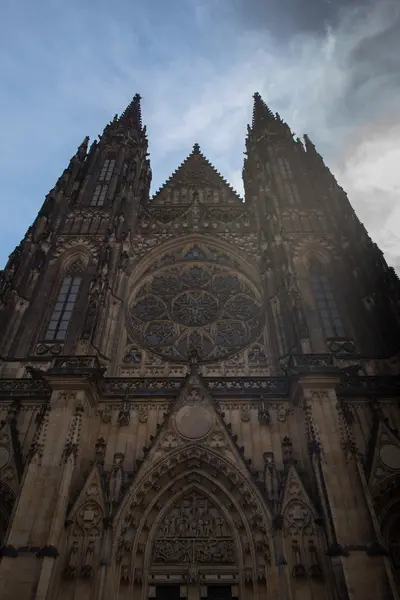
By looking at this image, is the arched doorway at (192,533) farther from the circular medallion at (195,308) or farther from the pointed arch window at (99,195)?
the pointed arch window at (99,195)

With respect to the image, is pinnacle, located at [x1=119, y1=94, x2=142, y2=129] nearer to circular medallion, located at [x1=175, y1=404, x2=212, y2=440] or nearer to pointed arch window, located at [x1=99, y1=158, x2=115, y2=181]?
pointed arch window, located at [x1=99, y1=158, x2=115, y2=181]

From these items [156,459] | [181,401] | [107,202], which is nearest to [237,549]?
[156,459]

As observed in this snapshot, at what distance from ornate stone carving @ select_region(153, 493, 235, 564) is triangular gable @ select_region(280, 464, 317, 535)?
145cm

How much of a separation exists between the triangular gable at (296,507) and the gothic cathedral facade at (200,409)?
3 cm

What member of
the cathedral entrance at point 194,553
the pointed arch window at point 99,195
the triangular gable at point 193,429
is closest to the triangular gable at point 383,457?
the triangular gable at point 193,429

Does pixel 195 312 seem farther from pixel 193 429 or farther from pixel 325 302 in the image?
pixel 193 429

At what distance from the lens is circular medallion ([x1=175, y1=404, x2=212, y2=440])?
439 inches

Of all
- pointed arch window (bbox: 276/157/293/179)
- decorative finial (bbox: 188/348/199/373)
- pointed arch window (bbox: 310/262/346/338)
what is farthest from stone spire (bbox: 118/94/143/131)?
decorative finial (bbox: 188/348/199/373)

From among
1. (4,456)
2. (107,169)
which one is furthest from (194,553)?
(107,169)

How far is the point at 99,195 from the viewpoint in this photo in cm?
2088

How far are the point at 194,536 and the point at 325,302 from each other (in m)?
8.74

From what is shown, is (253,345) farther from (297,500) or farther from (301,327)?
(297,500)

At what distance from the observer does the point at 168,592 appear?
9633 mm

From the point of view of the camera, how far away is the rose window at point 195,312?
46.7ft
